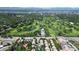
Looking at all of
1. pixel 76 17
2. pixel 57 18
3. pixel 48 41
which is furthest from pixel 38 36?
pixel 76 17

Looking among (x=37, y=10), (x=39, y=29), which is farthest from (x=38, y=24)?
(x=37, y=10)

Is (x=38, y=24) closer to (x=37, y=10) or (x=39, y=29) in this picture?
(x=39, y=29)

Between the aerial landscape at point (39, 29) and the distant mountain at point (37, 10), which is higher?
the distant mountain at point (37, 10)

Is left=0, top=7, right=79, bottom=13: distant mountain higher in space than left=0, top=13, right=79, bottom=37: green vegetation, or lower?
higher

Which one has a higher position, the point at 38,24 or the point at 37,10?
the point at 37,10

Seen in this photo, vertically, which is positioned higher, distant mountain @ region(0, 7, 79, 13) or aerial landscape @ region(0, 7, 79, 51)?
distant mountain @ region(0, 7, 79, 13)

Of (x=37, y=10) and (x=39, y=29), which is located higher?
(x=37, y=10)

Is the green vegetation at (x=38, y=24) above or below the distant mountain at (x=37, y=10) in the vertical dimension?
below
